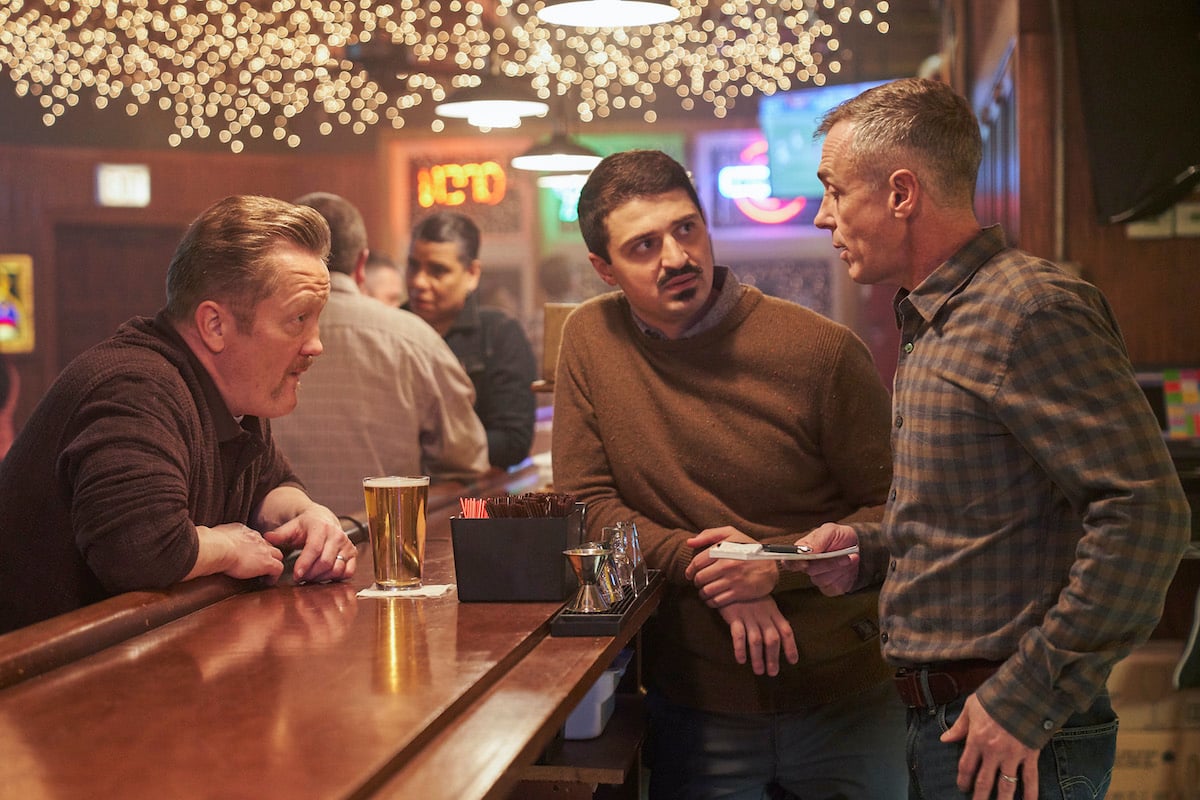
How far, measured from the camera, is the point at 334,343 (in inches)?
132

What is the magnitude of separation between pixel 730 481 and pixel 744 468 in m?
0.03

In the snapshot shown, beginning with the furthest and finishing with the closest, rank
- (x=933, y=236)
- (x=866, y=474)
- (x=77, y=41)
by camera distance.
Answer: (x=77, y=41), (x=866, y=474), (x=933, y=236)

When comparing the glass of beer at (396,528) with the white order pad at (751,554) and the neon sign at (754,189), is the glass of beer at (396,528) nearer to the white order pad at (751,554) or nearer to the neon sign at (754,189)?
the white order pad at (751,554)

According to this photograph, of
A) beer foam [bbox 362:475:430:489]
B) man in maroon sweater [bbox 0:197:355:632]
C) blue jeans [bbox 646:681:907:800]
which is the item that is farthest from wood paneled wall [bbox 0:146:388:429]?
beer foam [bbox 362:475:430:489]

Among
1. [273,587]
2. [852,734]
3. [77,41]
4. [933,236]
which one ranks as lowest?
[852,734]

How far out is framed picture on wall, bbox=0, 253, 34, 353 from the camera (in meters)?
10.8

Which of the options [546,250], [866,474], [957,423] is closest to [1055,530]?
[957,423]

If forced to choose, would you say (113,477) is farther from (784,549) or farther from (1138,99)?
(1138,99)

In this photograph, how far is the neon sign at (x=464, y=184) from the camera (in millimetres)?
11312

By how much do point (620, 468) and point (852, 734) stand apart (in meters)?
0.61

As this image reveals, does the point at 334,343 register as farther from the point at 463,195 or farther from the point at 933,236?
the point at 463,195

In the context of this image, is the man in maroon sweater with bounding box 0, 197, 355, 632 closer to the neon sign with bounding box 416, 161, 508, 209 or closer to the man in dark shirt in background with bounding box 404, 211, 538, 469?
the man in dark shirt in background with bounding box 404, 211, 538, 469

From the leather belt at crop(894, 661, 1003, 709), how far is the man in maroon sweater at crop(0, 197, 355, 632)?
88 cm

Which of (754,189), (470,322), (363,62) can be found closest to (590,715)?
(470,322)
